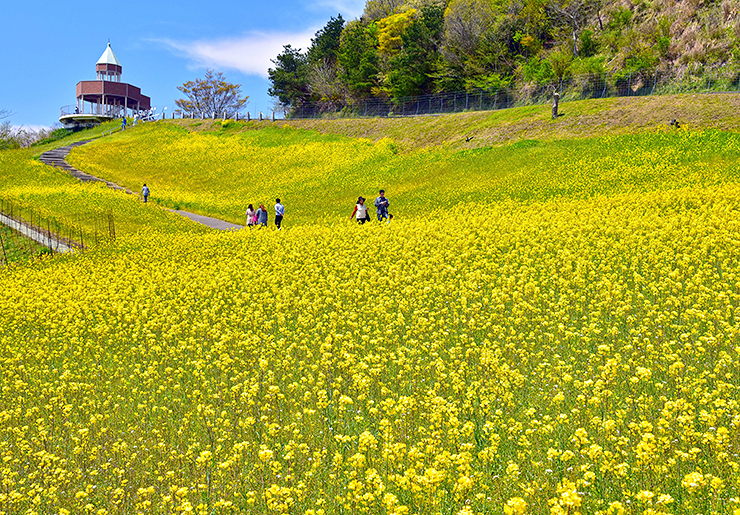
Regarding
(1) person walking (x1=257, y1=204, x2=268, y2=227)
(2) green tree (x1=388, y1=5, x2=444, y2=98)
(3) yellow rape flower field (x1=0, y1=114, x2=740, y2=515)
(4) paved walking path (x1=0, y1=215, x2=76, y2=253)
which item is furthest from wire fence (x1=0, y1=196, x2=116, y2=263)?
(2) green tree (x1=388, y1=5, x2=444, y2=98)

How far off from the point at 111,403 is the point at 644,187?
24.2m

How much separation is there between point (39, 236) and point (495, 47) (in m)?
60.2

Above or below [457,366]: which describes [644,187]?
above

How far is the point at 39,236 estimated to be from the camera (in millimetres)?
24406

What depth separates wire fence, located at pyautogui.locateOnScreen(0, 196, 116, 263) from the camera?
23.9 meters

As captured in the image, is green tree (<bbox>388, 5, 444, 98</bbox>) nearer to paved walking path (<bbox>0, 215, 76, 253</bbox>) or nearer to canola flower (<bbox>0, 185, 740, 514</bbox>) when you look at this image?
paved walking path (<bbox>0, 215, 76, 253</bbox>)

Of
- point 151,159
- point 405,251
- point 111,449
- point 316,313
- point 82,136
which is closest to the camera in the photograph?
point 111,449

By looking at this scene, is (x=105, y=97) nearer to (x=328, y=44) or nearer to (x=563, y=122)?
(x=328, y=44)

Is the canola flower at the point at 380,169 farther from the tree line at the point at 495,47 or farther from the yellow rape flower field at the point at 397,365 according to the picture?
the tree line at the point at 495,47

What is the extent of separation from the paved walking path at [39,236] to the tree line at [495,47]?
165 ft

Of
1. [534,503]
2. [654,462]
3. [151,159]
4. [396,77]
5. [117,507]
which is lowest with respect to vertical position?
[117,507]

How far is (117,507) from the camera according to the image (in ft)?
19.8

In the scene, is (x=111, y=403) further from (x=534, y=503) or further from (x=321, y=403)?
(x=534, y=503)

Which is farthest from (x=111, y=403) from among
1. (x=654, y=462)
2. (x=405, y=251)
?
(x=405, y=251)
